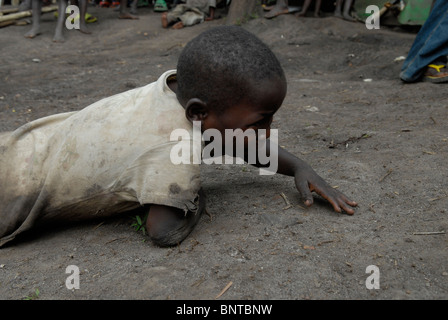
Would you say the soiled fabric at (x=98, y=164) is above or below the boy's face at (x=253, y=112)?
below

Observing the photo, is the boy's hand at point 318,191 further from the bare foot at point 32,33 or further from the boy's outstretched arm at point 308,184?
the bare foot at point 32,33

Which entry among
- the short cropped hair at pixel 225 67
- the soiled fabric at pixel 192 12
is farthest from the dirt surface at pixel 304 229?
the soiled fabric at pixel 192 12

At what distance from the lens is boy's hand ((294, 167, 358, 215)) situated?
1989 millimetres

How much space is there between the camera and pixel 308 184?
211 centimetres

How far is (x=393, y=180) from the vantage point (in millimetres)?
2275

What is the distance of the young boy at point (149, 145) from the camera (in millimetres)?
1698

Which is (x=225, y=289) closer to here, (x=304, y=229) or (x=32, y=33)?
(x=304, y=229)

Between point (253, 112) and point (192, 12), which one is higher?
point (253, 112)

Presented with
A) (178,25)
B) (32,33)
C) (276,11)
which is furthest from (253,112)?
(32,33)

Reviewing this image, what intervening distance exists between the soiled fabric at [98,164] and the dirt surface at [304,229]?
0.17 metres

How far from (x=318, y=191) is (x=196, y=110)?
72 centimetres
